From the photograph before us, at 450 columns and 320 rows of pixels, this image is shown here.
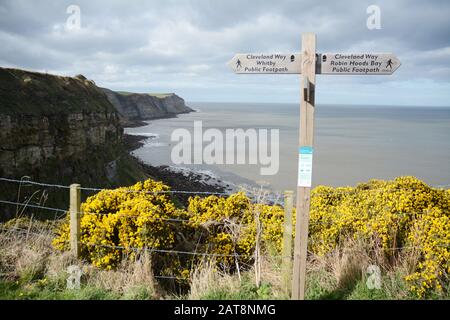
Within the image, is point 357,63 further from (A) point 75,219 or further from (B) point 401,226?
(A) point 75,219

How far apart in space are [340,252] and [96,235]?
4066mm

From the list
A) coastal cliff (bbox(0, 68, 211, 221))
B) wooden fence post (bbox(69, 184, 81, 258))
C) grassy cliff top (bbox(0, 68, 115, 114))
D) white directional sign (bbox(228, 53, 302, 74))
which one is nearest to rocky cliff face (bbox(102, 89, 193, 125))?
coastal cliff (bbox(0, 68, 211, 221))

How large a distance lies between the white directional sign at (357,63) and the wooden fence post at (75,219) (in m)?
4.18

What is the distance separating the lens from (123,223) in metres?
6.15

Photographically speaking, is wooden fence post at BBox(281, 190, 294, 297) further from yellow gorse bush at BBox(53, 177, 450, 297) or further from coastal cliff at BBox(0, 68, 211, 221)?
coastal cliff at BBox(0, 68, 211, 221)

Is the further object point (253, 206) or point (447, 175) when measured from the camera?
point (447, 175)

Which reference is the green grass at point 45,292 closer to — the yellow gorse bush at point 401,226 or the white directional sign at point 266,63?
the yellow gorse bush at point 401,226

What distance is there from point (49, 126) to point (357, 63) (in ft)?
92.3

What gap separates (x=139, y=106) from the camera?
141250 millimetres

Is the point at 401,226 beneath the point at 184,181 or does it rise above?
above

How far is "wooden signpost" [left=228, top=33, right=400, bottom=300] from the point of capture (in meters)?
4.57

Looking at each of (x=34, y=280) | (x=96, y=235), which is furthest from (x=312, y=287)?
(x=34, y=280)

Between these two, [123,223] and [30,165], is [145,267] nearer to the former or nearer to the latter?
[123,223]

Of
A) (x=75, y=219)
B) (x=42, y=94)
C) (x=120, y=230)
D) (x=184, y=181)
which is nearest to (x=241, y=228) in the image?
(x=120, y=230)
